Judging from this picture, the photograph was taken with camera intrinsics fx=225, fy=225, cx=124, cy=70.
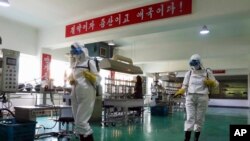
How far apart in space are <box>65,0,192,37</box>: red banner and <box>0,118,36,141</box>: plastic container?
3.49 m

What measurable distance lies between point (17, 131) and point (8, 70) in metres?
0.88

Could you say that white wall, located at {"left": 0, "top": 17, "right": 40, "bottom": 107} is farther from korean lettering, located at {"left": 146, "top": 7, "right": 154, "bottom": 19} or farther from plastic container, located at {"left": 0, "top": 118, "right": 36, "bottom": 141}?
korean lettering, located at {"left": 146, "top": 7, "right": 154, "bottom": 19}

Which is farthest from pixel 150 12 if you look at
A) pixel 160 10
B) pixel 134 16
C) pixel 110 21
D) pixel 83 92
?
pixel 83 92

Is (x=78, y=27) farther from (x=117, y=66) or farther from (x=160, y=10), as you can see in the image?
(x=160, y=10)

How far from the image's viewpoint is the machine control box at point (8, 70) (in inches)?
123

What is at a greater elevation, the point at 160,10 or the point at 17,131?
the point at 160,10

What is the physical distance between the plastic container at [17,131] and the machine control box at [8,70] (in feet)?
1.69

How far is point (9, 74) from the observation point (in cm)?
321

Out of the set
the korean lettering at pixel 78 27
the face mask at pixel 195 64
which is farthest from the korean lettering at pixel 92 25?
the face mask at pixel 195 64

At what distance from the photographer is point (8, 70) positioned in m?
3.21

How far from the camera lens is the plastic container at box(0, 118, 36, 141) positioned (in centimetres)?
315

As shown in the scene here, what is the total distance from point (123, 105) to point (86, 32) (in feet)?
7.86

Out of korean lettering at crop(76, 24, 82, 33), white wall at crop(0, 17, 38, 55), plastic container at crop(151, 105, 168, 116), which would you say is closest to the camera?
korean lettering at crop(76, 24, 82, 33)

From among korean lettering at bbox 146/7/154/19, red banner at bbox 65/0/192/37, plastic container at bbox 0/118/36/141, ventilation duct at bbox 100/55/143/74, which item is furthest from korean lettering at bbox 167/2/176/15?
plastic container at bbox 0/118/36/141
